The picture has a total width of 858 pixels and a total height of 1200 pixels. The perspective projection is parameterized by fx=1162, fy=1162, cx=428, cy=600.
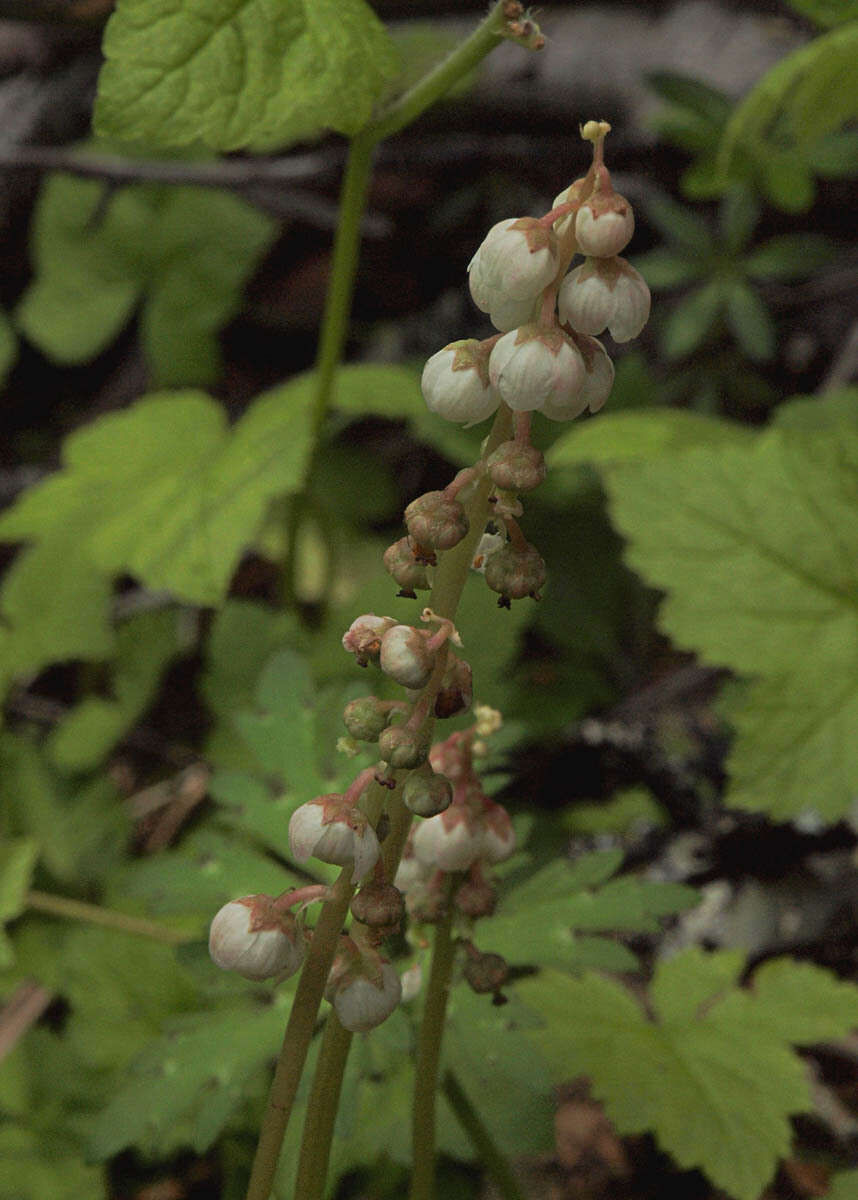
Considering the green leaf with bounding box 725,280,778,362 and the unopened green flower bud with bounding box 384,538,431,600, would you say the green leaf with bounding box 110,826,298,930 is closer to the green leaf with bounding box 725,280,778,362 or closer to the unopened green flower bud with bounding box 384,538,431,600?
the unopened green flower bud with bounding box 384,538,431,600

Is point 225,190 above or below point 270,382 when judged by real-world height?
above

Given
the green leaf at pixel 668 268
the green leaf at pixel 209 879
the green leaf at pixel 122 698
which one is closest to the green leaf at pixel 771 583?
the green leaf at pixel 209 879

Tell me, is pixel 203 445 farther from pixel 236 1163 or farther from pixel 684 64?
pixel 684 64

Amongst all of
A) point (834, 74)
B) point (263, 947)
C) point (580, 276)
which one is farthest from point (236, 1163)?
point (834, 74)

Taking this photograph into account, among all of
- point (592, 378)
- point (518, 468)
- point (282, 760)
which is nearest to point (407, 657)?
point (518, 468)

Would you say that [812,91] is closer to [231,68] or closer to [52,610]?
[231,68]

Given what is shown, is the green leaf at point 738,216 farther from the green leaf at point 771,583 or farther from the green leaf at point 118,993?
the green leaf at point 118,993

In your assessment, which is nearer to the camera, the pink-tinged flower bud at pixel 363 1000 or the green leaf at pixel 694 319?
the pink-tinged flower bud at pixel 363 1000
